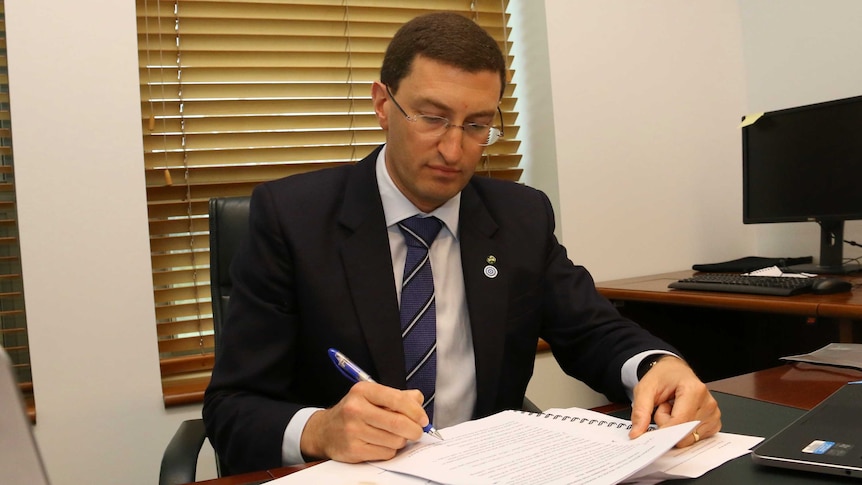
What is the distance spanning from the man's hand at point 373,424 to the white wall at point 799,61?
218 cm

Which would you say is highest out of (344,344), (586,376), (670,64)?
(670,64)

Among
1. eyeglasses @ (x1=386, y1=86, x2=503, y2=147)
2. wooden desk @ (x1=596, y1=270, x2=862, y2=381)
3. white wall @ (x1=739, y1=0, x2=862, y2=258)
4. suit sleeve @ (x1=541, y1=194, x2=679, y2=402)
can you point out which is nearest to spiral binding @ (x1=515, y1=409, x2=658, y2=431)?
suit sleeve @ (x1=541, y1=194, x2=679, y2=402)

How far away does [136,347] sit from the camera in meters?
2.01

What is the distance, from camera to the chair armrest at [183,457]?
1203mm

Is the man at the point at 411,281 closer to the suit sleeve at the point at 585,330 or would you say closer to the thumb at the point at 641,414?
the suit sleeve at the point at 585,330

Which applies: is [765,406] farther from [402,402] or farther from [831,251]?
[831,251]

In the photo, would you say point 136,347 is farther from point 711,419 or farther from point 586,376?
point 711,419

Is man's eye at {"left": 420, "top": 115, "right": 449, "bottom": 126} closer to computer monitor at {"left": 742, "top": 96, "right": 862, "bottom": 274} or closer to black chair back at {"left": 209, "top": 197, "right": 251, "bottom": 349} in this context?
black chair back at {"left": 209, "top": 197, "right": 251, "bottom": 349}

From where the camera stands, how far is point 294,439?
96cm

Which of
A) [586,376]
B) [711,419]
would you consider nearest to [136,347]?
[586,376]

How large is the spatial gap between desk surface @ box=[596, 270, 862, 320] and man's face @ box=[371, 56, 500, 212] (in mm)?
938

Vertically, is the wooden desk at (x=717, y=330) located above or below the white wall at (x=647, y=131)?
below

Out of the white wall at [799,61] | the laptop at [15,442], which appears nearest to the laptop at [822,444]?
the laptop at [15,442]

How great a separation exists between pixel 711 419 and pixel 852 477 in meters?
0.21
